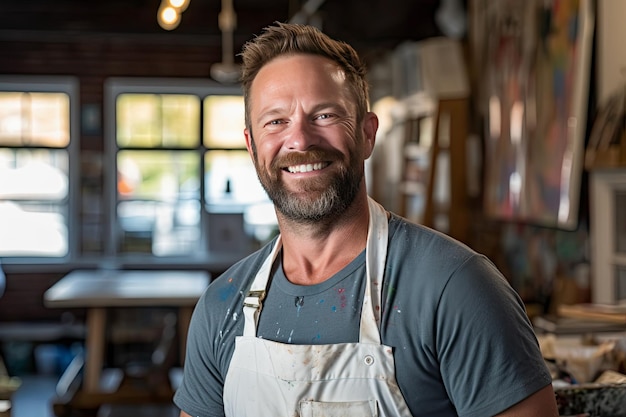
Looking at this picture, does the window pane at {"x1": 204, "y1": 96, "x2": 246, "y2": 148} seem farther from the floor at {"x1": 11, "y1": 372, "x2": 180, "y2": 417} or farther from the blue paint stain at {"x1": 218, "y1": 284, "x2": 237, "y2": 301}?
the blue paint stain at {"x1": 218, "y1": 284, "x2": 237, "y2": 301}

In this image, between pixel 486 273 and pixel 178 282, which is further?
pixel 178 282

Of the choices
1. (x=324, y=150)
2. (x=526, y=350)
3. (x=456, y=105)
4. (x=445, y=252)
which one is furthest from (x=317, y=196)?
→ (x=456, y=105)

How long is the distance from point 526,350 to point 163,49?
8.37m

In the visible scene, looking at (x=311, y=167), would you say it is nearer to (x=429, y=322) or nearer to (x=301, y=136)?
(x=301, y=136)

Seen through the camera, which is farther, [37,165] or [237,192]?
[237,192]

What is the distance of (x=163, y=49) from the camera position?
31.8ft

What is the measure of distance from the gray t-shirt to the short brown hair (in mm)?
303

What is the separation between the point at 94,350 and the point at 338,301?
499 centimetres

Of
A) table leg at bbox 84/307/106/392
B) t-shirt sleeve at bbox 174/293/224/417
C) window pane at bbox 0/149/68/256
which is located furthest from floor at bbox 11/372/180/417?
t-shirt sleeve at bbox 174/293/224/417

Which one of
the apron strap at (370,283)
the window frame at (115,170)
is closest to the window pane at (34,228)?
the window frame at (115,170)

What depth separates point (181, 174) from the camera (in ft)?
31.9

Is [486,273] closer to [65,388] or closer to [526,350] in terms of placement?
[526,350]

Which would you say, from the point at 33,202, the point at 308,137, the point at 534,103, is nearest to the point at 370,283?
the point at 308,137

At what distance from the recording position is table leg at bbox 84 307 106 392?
657 centimetres
